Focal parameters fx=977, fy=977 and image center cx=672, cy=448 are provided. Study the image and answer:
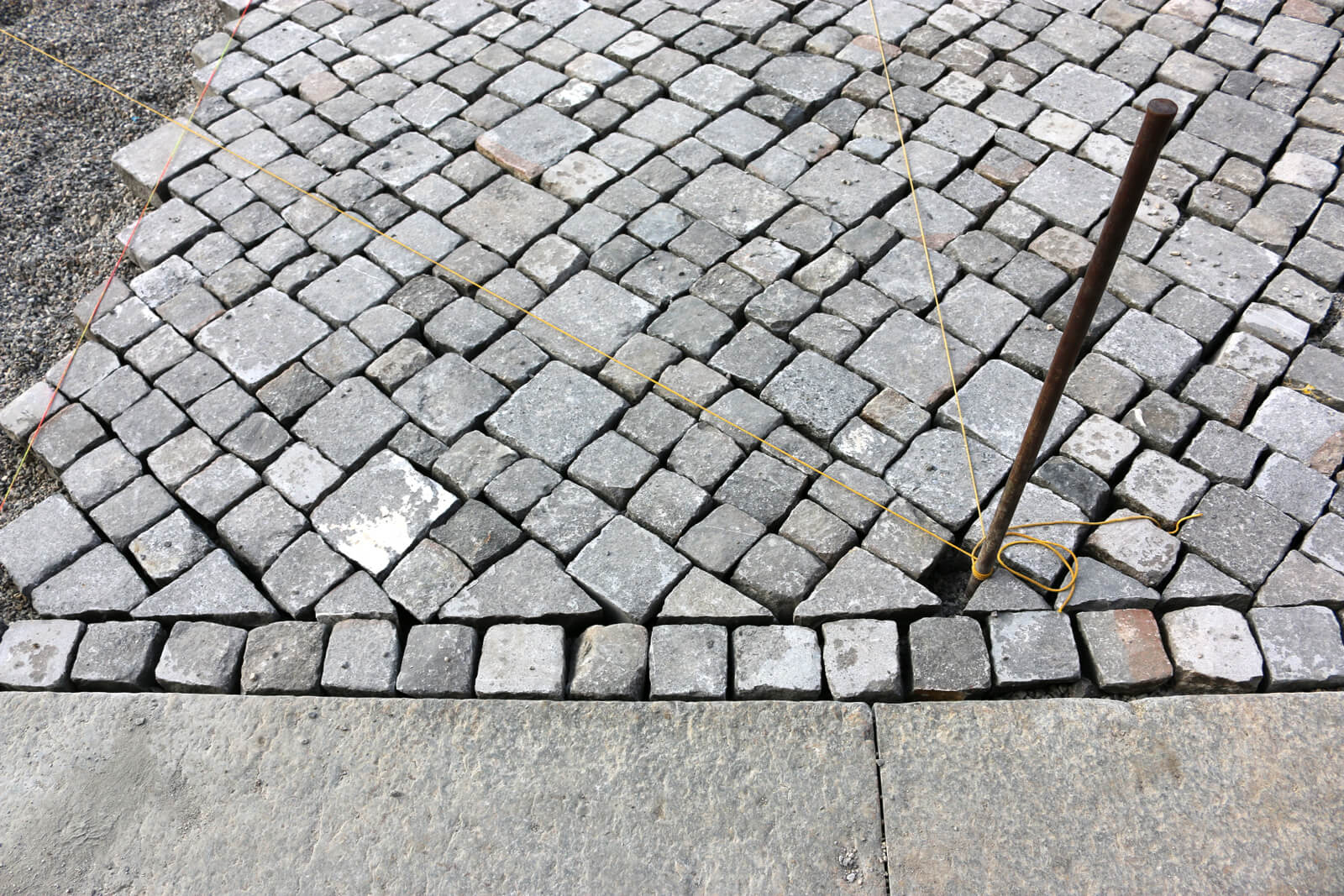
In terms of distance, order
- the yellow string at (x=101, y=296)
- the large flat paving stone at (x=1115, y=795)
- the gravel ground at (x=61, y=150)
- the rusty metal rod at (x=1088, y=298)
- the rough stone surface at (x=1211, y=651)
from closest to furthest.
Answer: the rusty metal rod at (x=1088, y=298) < the large flat paving stone at (x=1115, y=795) < the rough stone surface at (x=1211, y=651) < the yellow string at (x=101, y=296) < the gravel ground at (x=61, y=150)

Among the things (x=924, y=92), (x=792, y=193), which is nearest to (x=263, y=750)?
(x=792, y=193)

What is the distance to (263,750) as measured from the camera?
305 centimetres

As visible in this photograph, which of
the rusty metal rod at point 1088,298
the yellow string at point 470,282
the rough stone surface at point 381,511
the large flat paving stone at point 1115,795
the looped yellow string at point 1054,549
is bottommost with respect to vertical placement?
the large flat paving stone at point 1115,795

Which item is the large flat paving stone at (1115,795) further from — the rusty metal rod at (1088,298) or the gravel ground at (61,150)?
the gravel ground at (61,150)

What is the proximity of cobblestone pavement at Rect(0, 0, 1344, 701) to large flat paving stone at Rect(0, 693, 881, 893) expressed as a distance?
0.47ft

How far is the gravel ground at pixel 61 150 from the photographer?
14.2 feet

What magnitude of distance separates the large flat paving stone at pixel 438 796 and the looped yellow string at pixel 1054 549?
737 mm

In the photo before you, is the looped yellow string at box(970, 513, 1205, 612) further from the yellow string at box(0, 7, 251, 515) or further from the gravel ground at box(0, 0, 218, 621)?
the yellow string at box(0, 7, 251, 515)

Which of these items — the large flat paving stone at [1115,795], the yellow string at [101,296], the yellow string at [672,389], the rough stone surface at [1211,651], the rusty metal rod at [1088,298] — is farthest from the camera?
the yellow string at [101,296]

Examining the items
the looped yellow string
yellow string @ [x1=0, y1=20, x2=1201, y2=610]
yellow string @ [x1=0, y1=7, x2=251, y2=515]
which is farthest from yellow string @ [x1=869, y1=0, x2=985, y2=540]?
yellow string @ [x1=0, y1=7, x2=251, y2=515]

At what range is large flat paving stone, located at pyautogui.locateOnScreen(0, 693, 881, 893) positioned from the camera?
2799 millimetres

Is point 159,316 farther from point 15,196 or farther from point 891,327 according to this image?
point 891,327

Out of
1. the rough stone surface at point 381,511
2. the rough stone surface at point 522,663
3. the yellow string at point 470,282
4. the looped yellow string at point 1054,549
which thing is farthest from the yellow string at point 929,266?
the rough stone surface at point 381,511

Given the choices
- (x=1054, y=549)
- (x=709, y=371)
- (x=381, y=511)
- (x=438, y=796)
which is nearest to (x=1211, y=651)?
(x=1054, y=549)
